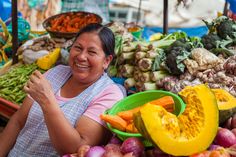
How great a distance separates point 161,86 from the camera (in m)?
3.25

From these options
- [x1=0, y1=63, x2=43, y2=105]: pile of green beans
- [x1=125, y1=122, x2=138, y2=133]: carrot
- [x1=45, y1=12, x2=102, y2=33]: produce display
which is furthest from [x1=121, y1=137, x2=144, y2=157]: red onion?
[x1=45, y1=12, x2=102, y2=33]: produce display

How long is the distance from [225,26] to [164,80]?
78 cm

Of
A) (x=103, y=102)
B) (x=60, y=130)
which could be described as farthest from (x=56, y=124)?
(x=103, y=102)

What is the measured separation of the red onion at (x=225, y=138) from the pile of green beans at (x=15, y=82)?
7.97ft

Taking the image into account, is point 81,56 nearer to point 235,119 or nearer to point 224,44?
point 235,119

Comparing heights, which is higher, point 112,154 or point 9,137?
point 112,154

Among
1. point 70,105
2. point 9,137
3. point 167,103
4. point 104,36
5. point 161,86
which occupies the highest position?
point 104,36

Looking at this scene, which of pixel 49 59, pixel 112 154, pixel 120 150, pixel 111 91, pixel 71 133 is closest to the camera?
pixel 112 154

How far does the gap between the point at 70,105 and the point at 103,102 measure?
222 mm

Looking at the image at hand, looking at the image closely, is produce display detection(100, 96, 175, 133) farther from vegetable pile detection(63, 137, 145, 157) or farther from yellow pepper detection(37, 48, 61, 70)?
yellow pepper detection(37, 48, 61, 70)

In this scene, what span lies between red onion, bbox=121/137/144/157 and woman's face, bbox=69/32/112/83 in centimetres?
77

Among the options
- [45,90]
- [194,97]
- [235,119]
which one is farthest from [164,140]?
[45,90]

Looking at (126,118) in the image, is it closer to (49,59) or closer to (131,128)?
(131,128)

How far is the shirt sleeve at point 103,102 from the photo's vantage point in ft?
7.31
